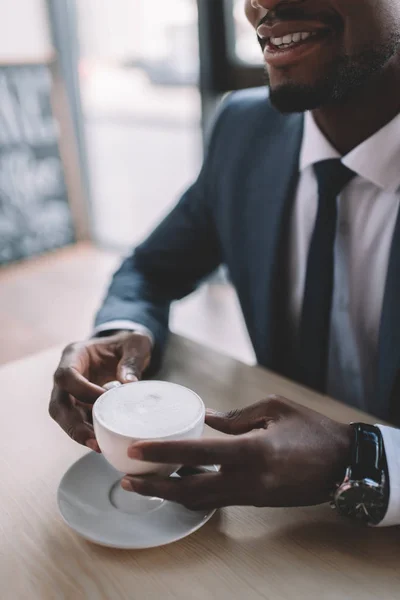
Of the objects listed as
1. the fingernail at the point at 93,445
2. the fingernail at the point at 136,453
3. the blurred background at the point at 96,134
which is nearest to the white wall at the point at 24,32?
the blurred background at the point at 96,134

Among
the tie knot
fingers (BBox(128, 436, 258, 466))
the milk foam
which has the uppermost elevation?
the tie knot

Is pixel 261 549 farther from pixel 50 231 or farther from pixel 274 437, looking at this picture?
pixel 50 231

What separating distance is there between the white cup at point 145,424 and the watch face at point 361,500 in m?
0.18

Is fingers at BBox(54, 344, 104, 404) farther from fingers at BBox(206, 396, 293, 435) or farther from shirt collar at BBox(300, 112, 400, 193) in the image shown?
shirt collar at BBox(300, 112, 400, 193)

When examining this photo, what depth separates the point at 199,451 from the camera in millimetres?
601

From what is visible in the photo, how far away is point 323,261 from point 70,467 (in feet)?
1.83

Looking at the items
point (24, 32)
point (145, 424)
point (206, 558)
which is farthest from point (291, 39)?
point (24, 32)

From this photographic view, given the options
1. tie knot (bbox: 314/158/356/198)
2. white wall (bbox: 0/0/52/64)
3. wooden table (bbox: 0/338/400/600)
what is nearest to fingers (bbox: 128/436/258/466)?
wooden table (bbox: 0/338/400/600)

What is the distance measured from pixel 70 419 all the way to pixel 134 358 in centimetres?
19

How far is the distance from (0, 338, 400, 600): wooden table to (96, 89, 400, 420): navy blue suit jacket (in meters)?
0.37

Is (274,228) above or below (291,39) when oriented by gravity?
below

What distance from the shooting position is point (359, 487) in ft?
2.14

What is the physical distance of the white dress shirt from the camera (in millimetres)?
1038

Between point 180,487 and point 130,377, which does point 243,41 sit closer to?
point 130,377
